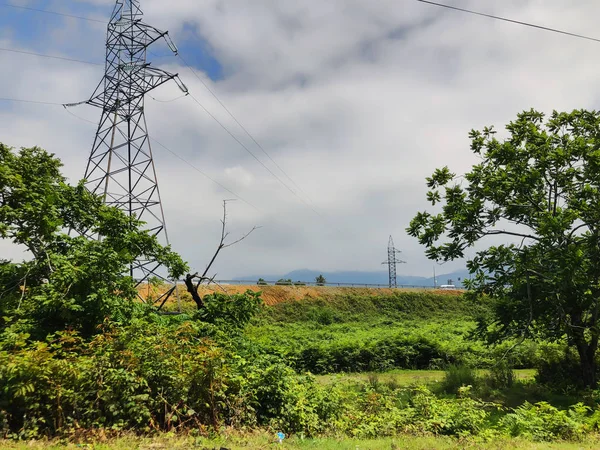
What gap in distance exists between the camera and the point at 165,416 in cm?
Answer: 638

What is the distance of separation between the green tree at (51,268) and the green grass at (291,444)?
3036 millimetres

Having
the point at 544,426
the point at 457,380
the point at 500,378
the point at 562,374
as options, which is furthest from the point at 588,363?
the point at 544,426

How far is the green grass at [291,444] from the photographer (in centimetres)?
546

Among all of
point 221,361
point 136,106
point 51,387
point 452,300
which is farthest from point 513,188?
point 452,300

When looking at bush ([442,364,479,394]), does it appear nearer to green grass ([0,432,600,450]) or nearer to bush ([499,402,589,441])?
bush ([499,402,589,441])

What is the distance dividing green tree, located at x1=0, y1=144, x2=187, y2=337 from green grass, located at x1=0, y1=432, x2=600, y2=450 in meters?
3.04

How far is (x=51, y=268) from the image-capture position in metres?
8.77

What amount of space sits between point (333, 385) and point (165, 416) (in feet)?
12.0

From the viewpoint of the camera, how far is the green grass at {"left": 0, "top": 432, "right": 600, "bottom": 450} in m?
5.46

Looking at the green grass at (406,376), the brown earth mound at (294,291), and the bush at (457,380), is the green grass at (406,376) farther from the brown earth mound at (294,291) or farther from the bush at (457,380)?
the brown earth mound at (294,291)

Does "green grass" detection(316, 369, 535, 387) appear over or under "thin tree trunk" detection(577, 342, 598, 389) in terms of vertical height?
under

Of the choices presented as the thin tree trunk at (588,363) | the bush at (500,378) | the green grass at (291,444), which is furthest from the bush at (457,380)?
the green grass at (291,444)

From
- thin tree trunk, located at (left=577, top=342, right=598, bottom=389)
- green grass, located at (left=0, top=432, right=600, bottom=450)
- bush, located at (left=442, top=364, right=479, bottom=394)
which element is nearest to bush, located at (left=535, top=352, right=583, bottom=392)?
thin tree trunk, located at (left=577, top=342, right=598, bottom=389)

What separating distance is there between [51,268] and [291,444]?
6.35 meters
